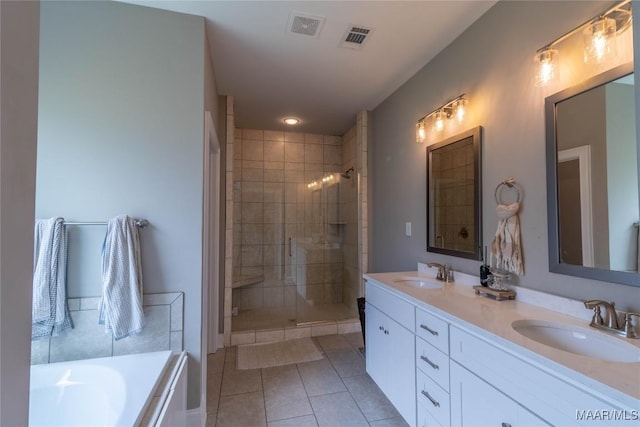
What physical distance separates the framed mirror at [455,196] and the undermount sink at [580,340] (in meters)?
0.61

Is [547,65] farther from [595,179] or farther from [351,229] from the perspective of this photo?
[351,229]

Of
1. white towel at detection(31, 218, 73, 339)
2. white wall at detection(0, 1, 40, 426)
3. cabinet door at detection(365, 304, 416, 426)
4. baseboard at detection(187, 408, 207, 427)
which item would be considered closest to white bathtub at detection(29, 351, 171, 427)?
white towel at detection(31, 218, 73, 339)

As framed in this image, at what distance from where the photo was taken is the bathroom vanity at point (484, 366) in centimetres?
81

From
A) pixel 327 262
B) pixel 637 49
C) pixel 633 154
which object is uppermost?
pixel 637 49

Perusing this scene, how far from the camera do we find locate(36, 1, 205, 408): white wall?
1623 mm

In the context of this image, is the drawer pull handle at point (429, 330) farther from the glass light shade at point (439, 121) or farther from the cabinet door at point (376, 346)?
the glass light shade at point (439, 121)

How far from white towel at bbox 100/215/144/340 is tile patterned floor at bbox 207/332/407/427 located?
33.8 inches

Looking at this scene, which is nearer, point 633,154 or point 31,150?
point 31,150

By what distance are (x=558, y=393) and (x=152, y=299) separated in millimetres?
1916

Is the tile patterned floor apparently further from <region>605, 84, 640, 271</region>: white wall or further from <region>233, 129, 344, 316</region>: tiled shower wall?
<region>605, 84, 640, 271</region>: white wall

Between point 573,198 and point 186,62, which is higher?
point 186,62

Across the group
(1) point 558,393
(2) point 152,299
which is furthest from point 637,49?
(2) point 152,299

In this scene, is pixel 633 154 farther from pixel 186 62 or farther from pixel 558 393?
pixel 186 62

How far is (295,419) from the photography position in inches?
73.4
